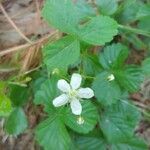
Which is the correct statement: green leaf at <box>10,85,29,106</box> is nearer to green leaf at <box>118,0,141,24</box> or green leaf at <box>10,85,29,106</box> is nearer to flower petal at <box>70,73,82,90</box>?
flower petal at <box>70,73,82,90</box>

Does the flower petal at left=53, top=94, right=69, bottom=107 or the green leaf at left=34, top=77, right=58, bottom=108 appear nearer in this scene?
the flower petal at left=53, top=94, right=69, bottom=107

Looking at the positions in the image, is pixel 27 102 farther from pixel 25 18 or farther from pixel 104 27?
pixel 104 27

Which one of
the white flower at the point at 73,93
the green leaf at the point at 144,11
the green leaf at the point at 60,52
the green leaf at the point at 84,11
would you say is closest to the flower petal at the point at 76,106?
the white flower at the point at 73,93

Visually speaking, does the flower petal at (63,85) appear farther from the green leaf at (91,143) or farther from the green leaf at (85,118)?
the green leaf at (91,143)

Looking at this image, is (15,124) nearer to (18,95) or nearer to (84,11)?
(18,95)

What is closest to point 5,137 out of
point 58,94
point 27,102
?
point 27,102

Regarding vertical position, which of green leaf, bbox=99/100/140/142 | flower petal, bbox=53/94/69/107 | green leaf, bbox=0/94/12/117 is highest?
flower petal, bbox=53/94/69/107

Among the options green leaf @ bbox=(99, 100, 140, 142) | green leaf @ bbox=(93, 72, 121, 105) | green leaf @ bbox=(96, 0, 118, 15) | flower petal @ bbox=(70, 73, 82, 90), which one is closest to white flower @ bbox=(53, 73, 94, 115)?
flower petal @ bbox=(70, 73, 82, 90)
